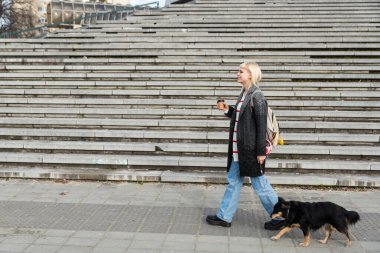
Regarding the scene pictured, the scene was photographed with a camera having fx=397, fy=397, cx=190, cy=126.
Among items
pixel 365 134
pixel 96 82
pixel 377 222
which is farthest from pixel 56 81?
pixel 377 222

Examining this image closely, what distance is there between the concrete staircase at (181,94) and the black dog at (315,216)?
2.33m

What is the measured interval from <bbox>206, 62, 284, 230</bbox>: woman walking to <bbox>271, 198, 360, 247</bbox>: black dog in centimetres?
30

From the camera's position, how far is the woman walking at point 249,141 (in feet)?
13.3

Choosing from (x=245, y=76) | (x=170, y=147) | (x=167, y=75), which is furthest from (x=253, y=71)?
(x=167, y=75)

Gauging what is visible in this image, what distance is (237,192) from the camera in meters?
4.36

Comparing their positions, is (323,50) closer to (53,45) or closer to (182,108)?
(182,108)

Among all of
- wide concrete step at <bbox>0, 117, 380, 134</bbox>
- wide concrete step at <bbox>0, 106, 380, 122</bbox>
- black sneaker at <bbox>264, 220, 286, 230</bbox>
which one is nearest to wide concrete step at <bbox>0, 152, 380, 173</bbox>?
wide concrete step at <bbox>0, 117, 380, 134</bbox>

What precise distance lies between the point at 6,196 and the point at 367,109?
21.6 ft

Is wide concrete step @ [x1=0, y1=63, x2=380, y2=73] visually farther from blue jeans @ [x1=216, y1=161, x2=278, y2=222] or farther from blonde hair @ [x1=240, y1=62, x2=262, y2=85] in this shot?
blue jeans @ [x1=216, y1=161, x2=278, y2=222]

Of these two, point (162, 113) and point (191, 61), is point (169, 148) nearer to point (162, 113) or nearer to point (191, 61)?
point (162, 113)

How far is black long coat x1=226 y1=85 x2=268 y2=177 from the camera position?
4051 mm

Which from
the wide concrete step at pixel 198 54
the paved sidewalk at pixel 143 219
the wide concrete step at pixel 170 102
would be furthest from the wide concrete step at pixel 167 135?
the wide concrete step at pixel 198 54

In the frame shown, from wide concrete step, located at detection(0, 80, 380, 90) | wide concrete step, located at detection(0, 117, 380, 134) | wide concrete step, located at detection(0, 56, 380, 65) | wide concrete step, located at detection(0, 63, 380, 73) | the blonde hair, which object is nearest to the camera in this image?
the blonde hair

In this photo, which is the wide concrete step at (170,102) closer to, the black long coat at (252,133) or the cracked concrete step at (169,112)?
the cracked concrete step at (169,112)
